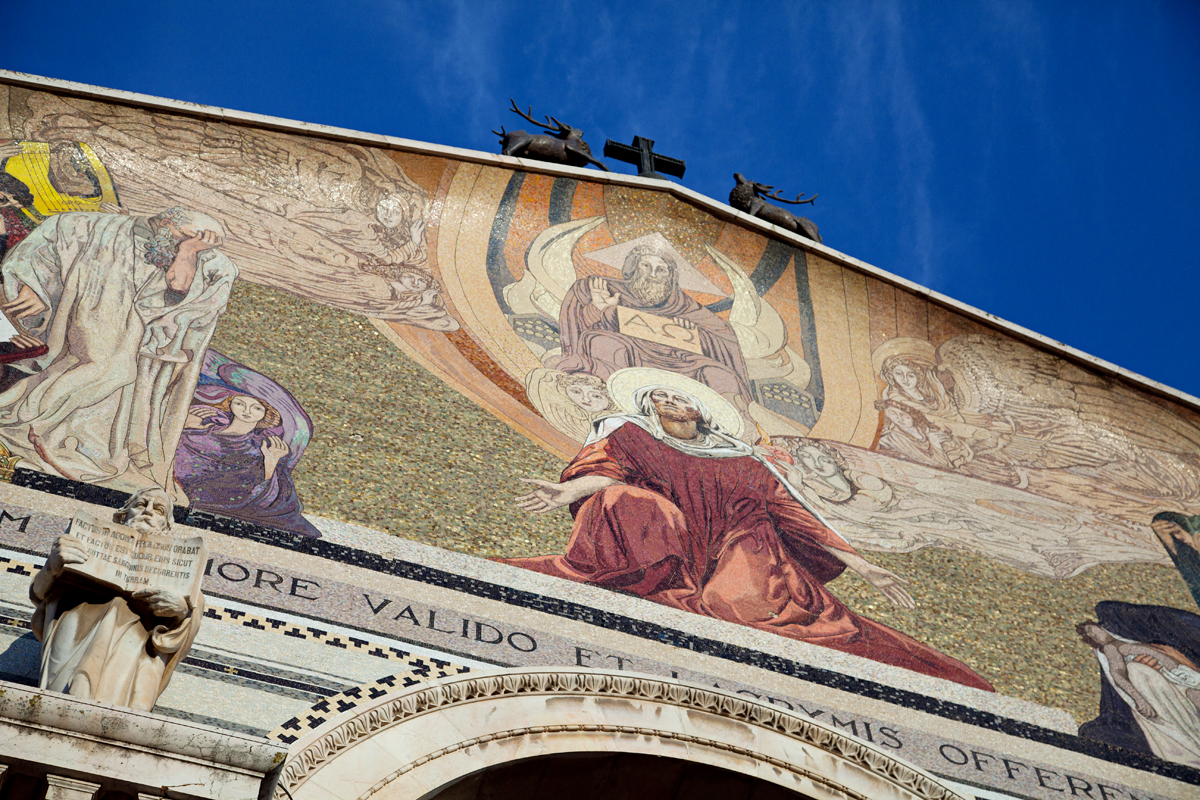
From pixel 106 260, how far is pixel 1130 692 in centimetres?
629

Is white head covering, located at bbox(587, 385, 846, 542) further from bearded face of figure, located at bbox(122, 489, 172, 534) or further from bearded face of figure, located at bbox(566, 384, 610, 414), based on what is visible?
bearded face of figure, located at bbox(122, 489, 172, 534)


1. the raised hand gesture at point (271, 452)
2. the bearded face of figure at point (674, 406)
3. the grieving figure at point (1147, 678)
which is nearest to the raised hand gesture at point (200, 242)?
the raised hand gesture at point (271, 452)

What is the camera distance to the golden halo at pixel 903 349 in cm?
996

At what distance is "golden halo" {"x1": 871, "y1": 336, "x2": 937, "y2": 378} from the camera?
392 inches

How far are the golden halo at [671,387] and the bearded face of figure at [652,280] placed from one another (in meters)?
0.85

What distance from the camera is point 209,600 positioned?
5.97m

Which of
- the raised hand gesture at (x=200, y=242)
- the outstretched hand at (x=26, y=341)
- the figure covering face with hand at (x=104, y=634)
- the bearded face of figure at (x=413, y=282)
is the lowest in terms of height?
the figure covering face with hand at (x=104, y=634)

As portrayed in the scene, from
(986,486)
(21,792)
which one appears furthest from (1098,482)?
(21,792)

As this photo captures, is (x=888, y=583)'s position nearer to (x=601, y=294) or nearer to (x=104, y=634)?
(x=601, y=294)

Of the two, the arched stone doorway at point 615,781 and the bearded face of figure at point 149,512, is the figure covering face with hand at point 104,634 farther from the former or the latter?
the arched stone doorway at point 615,781

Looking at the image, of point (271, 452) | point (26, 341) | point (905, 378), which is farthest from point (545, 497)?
point (905, 378)

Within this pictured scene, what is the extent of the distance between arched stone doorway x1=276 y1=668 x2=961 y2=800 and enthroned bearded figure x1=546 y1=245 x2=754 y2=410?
2970 mm

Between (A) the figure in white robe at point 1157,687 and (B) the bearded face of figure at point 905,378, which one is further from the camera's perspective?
(B) the bearded face of figure at point 905,378

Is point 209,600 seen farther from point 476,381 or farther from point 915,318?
point 915,318
